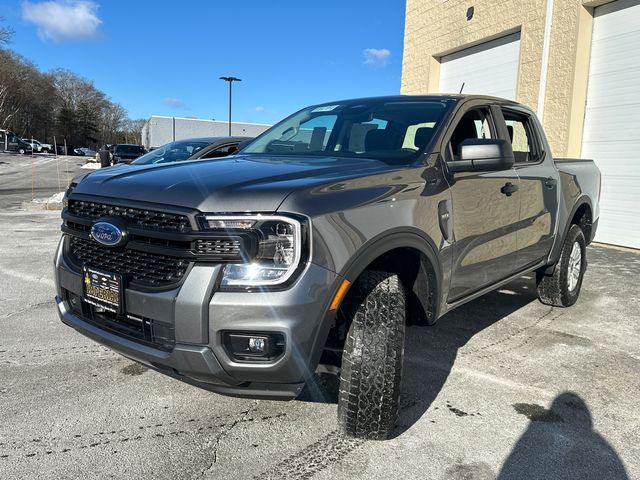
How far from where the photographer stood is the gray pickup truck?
2109 millimetres

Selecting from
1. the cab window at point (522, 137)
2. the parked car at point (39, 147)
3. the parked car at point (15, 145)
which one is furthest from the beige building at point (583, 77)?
the parked car at point (39, 147)

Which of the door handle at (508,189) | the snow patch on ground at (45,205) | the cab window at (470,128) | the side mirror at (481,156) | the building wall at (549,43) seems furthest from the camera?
the snow patch on ground at (45,205)

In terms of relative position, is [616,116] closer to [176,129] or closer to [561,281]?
A: [561,281]

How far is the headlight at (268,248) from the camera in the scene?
6.86 ft

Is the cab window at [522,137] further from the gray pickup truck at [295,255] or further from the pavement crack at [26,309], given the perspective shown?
the pavement crack at [26,309]

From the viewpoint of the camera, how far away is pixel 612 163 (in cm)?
905

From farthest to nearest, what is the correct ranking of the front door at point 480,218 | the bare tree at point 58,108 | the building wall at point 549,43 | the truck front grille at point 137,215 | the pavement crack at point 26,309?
1. the bare tree at point 58,108
2. the building wall at point 549,43
3. the pavement crack at point 26,309
4. the front door at point 480,218
5. the truck front grille at point 137,215

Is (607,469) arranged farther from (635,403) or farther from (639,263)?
(639,263)

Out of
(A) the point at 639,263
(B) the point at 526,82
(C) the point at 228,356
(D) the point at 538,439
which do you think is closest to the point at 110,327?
(C) the point at 228,356

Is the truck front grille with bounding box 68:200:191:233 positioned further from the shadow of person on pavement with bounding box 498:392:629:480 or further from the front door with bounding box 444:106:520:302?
the shadow of person on pavement with bounding box 498:392:629:480

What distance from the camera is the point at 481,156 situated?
2941 mm

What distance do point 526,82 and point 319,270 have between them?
9673mm

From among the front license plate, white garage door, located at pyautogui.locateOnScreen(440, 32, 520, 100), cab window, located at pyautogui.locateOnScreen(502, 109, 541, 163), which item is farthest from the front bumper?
white garage door, located at pyautogui.locateOnScreen(440, 32, 520, 100)

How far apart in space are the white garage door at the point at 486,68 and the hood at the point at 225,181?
937 centimetres
